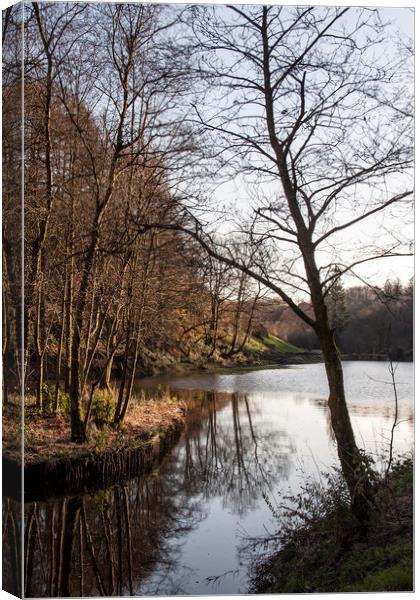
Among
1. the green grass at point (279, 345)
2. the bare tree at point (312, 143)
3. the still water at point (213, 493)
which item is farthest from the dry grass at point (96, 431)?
the bare tree at point (312, 143)

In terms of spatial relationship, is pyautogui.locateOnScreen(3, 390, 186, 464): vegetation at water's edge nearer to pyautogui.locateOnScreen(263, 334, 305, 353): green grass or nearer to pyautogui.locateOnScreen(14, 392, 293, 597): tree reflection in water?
pyautogui.locateOnScreen(14, 392, 293, 597): tree reflection in water

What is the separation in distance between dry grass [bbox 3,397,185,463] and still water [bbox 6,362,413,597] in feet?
0.87

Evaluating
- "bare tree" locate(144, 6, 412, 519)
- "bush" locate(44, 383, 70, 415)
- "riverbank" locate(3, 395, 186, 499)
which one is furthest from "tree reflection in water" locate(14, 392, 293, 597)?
"bush" locate(44, 383, 70, 415)

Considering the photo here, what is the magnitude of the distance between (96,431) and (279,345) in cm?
185

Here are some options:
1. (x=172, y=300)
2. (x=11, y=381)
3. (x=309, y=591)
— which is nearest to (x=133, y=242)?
(x=172, y=300)

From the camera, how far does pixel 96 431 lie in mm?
5250

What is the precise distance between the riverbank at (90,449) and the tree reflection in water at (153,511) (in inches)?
7.5

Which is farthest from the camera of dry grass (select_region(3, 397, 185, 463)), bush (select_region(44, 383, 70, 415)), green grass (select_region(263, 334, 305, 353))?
bush (select_region(44, 383, 70, 415))

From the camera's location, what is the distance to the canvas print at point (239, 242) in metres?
4.16

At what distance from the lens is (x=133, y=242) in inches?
173

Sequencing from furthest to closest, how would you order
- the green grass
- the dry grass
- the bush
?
the bush, the dry grass, the green grass

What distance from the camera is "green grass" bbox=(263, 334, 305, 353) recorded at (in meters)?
4.46

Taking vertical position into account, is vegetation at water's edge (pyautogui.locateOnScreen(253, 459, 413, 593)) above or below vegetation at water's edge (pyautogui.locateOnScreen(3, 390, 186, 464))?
below

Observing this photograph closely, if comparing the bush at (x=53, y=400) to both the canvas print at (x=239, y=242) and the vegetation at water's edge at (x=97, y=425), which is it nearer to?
the vegetation at water's edge at (x=97, y=425)
